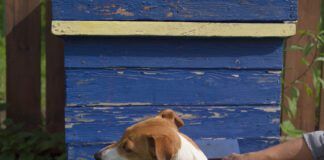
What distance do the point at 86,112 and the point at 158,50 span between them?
53 centimetres

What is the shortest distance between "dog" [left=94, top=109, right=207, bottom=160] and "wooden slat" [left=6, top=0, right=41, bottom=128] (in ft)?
5.23

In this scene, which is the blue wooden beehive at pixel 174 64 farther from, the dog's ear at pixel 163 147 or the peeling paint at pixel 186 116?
the dog's ear at pixel 163 147

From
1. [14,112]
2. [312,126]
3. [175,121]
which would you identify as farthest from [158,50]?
[312,126]

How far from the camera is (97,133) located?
339cm

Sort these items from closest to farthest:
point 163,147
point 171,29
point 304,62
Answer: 1. point 163,147
2. point 171,29
3. point 304,62

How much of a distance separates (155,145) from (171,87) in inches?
29.2

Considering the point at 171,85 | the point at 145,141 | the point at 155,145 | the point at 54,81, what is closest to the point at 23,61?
the point at 54,81

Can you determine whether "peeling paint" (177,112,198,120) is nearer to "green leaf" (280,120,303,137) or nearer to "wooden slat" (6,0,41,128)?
"green leaf" (280,120,303,137)

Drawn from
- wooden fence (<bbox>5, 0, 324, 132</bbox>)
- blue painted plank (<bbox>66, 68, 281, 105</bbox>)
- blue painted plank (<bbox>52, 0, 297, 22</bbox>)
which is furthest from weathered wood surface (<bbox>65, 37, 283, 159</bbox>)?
wooden fence (<bbox>5, 0, 324, 132</bbox>)

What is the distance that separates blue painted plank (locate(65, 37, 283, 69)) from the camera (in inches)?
129

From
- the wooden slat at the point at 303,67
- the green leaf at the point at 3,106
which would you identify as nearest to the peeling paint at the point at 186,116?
the wooden slat at the point at 303,67

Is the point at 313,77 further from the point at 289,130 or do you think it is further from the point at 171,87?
the point at 171,87

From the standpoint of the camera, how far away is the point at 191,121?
135 inches

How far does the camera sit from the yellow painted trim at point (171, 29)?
3.20 metres
